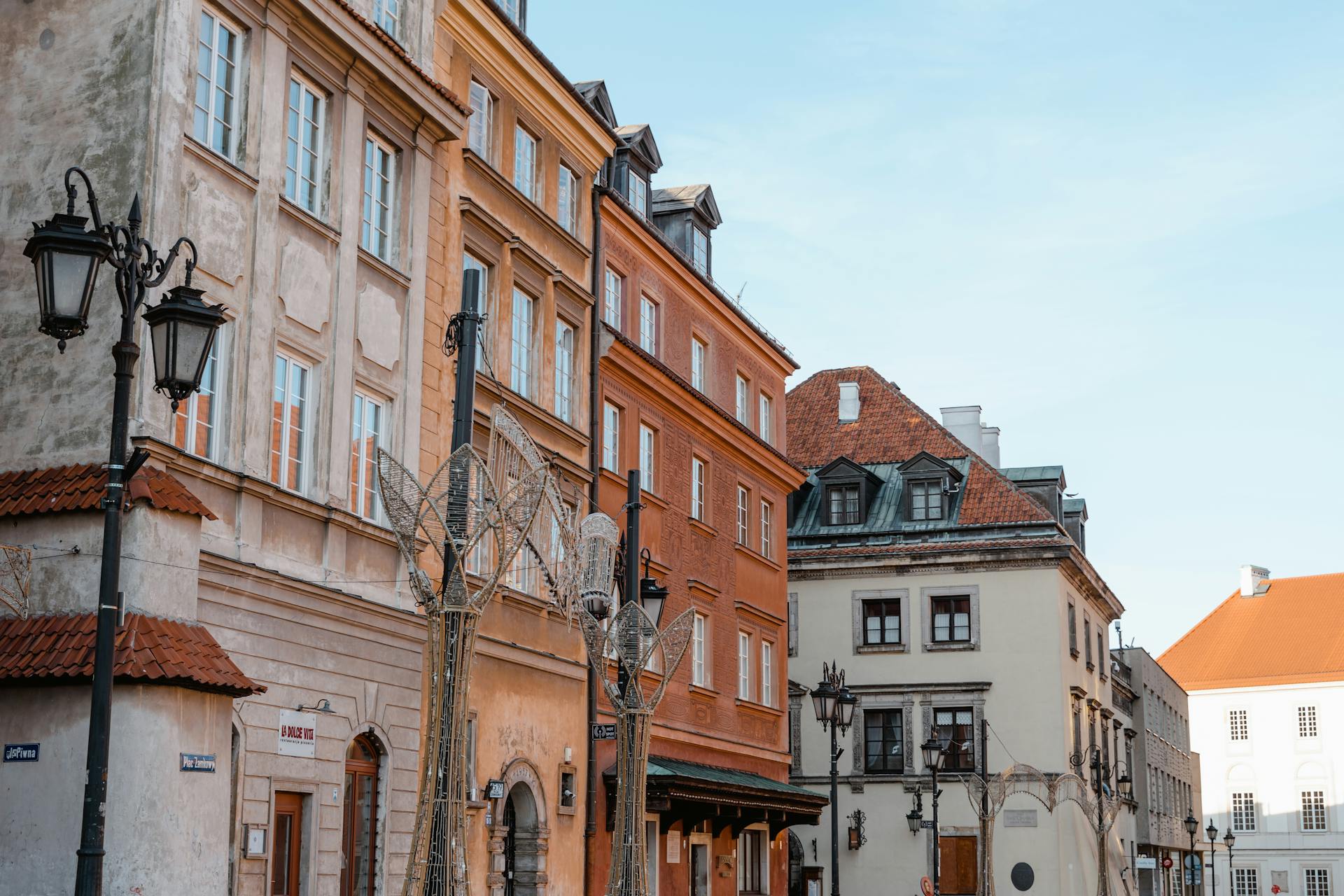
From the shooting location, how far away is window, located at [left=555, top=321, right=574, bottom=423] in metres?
27.1

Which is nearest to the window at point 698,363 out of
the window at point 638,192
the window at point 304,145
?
the window at point 638,192

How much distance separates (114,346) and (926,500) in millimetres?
41702

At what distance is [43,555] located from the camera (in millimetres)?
15812

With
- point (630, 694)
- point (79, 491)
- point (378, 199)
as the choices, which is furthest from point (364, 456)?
point (79, 491)

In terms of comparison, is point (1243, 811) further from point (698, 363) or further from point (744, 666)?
point (698, 363)

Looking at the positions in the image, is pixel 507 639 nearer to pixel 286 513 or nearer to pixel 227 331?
pixel 286 513

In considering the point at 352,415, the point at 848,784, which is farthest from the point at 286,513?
the point at 848,784

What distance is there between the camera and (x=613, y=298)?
30.4 meters

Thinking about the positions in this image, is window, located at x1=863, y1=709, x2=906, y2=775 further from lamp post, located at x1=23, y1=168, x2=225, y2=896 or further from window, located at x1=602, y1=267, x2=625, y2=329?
lamp post, located at x1=23, y1=168, x2=225, y2=896

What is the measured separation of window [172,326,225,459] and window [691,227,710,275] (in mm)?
19949

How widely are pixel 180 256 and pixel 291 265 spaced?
7.14 feet

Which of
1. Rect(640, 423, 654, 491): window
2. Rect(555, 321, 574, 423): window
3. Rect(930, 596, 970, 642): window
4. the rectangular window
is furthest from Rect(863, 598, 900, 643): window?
the rectangular window

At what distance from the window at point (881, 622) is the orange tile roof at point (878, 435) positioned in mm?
3324

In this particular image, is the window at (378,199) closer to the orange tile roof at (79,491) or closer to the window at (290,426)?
the window at (290,426)
